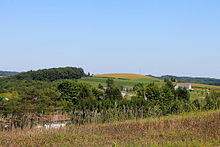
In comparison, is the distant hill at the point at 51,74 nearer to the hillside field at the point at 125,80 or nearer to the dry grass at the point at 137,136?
the hillside field at the point at 125,80

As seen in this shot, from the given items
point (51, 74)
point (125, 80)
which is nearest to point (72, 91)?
point (125, 80)

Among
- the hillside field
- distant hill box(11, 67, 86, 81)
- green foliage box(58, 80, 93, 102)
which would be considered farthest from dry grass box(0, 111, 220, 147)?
distant hill box(11, 67, 86, 81)

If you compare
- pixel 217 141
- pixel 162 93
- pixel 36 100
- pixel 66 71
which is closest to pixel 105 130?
pixel 217 141

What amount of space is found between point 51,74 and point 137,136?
12710cm

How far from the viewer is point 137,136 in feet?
28.0

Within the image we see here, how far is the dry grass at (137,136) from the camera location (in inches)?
300

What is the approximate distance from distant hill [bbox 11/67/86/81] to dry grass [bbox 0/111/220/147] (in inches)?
4878

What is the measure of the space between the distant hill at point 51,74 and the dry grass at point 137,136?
407 feet

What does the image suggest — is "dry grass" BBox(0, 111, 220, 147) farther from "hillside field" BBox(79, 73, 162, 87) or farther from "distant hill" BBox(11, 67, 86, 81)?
"distant hill" BBox(11, 67, 86, 81)

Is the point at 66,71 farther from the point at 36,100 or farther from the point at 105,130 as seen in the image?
the point at 105,130

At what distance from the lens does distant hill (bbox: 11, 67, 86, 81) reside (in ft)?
429

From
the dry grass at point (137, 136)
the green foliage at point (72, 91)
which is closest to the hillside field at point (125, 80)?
the green foliage at point (72, 91)

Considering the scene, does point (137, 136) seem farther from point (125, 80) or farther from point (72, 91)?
point (125, 80)

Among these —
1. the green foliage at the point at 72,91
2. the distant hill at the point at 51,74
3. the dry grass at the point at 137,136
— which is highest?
the distant hill at the point at 51,74
